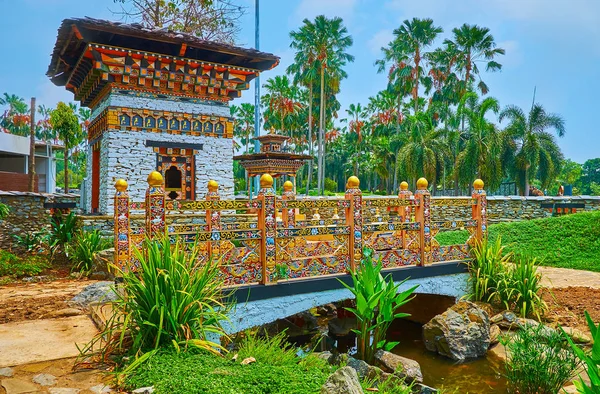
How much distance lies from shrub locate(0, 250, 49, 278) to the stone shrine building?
9.34 ft

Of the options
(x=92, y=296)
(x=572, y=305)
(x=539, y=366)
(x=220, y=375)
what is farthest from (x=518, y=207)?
(x=220, y=375)

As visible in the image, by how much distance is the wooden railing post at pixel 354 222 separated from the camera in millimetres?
7254

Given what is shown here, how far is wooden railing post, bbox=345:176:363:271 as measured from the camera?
23.8 feet

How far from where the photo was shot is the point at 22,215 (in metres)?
12.0

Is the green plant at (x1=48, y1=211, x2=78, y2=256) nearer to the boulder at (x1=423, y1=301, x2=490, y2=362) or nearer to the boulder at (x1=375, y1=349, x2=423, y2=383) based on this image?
the boulder at (x1=375, y1=349, x2=423, y2=383)

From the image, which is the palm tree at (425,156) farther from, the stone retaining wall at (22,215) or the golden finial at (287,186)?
the stone retaining wall at (22,215)

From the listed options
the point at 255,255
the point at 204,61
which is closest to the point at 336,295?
the point at 255,255

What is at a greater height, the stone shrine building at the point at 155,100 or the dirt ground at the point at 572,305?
the stone shrine building at the point at 155,100

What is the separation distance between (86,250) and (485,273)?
875 centimetres

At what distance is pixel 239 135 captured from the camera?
6400cm

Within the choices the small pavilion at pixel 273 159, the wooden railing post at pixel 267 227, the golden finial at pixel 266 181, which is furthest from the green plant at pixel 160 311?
the small pavilion at pixel 273 159

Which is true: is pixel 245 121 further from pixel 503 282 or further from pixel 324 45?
pixel 503 282

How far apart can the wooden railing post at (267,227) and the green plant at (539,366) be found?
10.8 ft

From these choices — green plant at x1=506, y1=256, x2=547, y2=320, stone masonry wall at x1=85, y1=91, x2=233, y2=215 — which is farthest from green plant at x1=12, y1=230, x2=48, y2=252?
green plant at x1=506, y1=256, x2=547, y2=320
